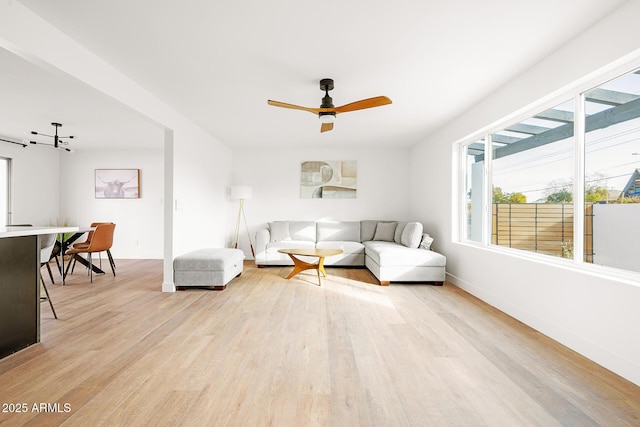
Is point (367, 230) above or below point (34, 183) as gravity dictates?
below

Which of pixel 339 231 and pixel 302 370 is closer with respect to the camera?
pixel 302 370

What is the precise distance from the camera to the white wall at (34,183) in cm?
631

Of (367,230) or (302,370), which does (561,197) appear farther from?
(367,230)

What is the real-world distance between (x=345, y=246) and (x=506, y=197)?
2.95 metres

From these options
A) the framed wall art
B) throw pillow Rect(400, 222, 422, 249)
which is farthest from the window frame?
the framed wall art

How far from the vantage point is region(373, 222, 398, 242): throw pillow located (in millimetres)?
6342

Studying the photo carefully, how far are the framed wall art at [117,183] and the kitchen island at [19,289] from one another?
490 centimetres

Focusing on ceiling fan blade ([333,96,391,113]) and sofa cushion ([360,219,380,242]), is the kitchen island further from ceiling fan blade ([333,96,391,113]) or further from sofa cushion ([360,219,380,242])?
sofa cushion ([360,219,380,242])

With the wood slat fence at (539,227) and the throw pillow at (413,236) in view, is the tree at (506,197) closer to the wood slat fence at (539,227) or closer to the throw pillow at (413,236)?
the wood slat fence at (539,227)

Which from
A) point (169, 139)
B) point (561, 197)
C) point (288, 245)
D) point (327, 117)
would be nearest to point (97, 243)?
point (169, 139)

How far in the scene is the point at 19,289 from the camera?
8.05 feet

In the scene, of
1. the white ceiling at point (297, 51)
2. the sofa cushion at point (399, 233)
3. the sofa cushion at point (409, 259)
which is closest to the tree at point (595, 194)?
the white ceiling at point (297, 51)

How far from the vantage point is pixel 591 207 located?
8.43ft

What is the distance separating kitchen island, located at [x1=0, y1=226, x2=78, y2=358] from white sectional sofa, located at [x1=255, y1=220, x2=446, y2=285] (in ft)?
11.8
